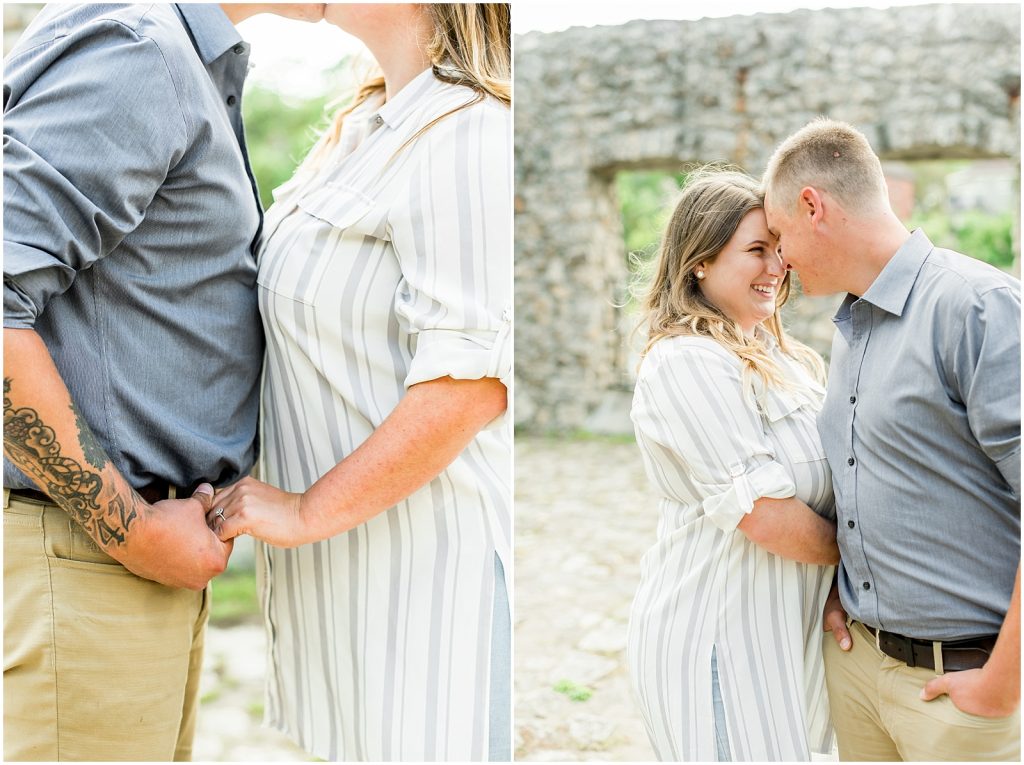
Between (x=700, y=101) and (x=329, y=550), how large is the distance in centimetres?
736

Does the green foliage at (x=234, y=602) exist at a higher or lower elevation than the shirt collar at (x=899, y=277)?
lower

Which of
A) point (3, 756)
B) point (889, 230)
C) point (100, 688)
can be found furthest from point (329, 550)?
point (889, 230)

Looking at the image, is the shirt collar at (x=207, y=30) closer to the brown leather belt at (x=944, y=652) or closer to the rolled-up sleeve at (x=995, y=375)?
the rolled-up sleeve at (x=995, y=375)

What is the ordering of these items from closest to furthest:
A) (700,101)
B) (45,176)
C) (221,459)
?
(45,176), (221,459), (700,101)

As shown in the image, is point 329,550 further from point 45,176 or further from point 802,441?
point 802,441

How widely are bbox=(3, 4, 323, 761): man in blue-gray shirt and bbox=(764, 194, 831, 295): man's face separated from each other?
987 millimetres

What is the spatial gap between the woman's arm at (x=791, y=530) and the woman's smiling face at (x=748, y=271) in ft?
1.43

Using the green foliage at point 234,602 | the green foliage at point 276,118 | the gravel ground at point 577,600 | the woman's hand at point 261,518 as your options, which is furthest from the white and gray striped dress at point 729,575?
the green foliage at point 276,118

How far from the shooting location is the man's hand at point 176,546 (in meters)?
1.43

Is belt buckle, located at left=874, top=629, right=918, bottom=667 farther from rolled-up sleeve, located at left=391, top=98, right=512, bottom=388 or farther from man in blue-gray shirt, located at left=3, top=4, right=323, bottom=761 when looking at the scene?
man in blue-gray shirt, located at left=3, top=4, right=323, bottom=761

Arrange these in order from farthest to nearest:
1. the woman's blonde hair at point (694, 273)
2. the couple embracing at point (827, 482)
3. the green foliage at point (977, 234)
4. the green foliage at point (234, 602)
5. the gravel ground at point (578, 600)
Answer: the green foliage at point (977, 234) → the green foliage at point (234, 602) → the gravel ground at point (578, 600) → the woman's blonde hair at point (694, 273) → the couple embracing at point (827, 482)

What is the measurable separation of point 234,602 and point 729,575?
3.16m

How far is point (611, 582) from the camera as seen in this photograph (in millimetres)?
4777

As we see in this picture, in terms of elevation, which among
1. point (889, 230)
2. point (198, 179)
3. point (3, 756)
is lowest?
point (3, 756)
